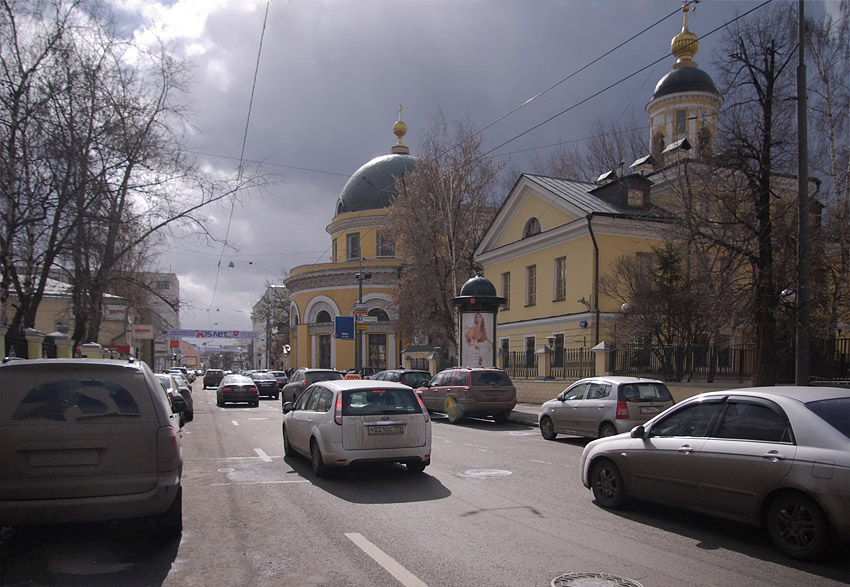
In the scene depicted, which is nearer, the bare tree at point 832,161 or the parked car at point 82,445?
the parked car at point 82,445

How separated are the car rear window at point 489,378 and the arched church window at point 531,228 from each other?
46.1 feet

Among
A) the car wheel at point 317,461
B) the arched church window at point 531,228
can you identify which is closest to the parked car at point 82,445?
the car wheel at point 317,461

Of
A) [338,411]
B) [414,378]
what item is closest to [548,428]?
[338,411]

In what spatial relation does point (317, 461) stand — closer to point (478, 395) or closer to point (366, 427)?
point (366, 427)

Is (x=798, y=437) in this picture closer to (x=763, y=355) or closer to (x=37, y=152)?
(x=763, y=355)

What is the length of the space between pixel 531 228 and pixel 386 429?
25.0 meters

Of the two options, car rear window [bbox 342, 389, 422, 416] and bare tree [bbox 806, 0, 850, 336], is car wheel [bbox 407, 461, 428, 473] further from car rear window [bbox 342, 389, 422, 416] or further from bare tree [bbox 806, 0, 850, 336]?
bare tree [bbox 806, 0, 850, 336]

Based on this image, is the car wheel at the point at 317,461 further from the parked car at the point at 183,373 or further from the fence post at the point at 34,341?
the parked car at the point at 183,373

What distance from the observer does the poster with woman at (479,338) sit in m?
26.7

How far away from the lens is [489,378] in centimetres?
2011

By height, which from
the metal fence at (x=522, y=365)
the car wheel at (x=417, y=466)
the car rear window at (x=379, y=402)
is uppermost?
the car rear window at (x=379, y=402)

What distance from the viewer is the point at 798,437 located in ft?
19.6

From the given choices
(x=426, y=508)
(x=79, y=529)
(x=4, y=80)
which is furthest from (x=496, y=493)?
(x=4, y=80)

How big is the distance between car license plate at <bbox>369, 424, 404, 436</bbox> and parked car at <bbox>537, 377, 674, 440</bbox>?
600cm
